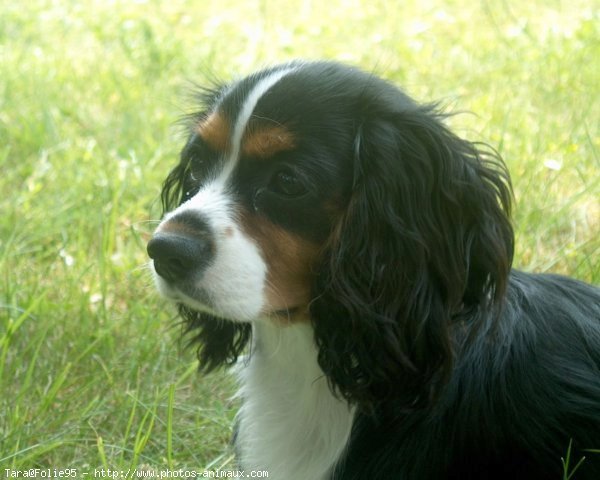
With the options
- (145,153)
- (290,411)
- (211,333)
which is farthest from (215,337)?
(145,153)

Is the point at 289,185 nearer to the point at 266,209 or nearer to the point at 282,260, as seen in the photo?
the point at 266,209

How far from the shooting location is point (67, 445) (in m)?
4.13

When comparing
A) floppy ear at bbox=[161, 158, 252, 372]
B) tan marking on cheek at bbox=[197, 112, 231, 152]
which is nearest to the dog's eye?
tan marking on cheek at bbox=[197, 112, 231, 152]

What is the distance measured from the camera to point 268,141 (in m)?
3.26

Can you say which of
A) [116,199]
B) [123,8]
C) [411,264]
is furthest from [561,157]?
[123,8]

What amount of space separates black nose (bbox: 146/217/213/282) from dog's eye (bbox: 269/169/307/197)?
0.28 m

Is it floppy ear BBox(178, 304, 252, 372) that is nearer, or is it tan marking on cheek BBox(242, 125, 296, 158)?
tan marking on cheek BBox(242, 125, 296, 158)

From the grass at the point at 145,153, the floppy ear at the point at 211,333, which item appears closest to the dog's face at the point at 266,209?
the floppy ear at the point at 211,333

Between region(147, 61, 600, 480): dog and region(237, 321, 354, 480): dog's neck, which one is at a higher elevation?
region(147, 61, 600, 480): dog

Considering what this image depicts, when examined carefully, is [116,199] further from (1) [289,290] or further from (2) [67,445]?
(1) [289,290]

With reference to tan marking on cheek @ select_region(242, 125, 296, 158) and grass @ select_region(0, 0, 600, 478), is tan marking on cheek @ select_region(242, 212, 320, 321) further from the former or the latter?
grass @ select_region(0, 0, 600, 478)

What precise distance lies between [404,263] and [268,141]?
59 centimetres

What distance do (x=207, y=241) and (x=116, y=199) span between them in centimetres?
259

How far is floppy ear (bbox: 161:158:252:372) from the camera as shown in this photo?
12.6 feet
